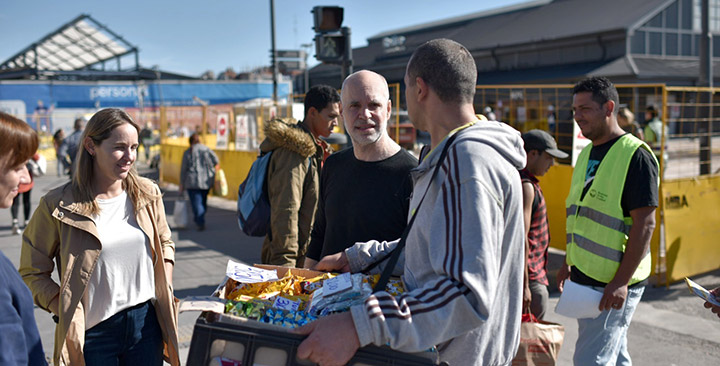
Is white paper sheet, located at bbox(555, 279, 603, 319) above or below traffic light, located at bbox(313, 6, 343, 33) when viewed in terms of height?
below

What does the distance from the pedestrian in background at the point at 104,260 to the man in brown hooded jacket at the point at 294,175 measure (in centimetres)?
99

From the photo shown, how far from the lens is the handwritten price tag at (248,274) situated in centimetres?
204

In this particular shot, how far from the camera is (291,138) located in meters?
4.09

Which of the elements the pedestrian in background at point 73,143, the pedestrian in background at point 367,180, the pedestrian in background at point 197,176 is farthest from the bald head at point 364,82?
the pedestrian in background at point 197,176

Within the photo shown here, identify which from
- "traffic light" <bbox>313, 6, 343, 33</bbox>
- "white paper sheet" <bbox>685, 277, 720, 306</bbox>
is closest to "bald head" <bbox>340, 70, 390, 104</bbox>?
"white paper sheet" <bbox>685, 277, 720, 306</bbox>

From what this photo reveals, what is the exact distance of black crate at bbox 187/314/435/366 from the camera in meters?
1.68

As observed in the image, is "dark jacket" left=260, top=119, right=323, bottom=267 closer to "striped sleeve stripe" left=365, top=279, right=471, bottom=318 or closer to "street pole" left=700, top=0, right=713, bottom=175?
"striped sleeve stripe" left=365, top=279, right=471, bottom=318

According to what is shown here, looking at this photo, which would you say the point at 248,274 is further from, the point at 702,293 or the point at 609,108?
the point at 609,108

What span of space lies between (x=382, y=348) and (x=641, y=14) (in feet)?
104

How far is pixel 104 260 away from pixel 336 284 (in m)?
1.51

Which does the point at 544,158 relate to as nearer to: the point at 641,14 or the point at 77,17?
the point at 641,14

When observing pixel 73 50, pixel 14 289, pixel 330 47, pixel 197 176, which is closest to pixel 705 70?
pixel 330 47

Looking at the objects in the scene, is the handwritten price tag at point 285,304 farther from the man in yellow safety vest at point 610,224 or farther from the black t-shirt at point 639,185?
the black t-shirt at point 639,185

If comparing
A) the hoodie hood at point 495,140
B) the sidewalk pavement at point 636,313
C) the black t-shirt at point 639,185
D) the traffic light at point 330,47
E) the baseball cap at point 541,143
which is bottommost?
the sidewalk pavement at point 636,313
